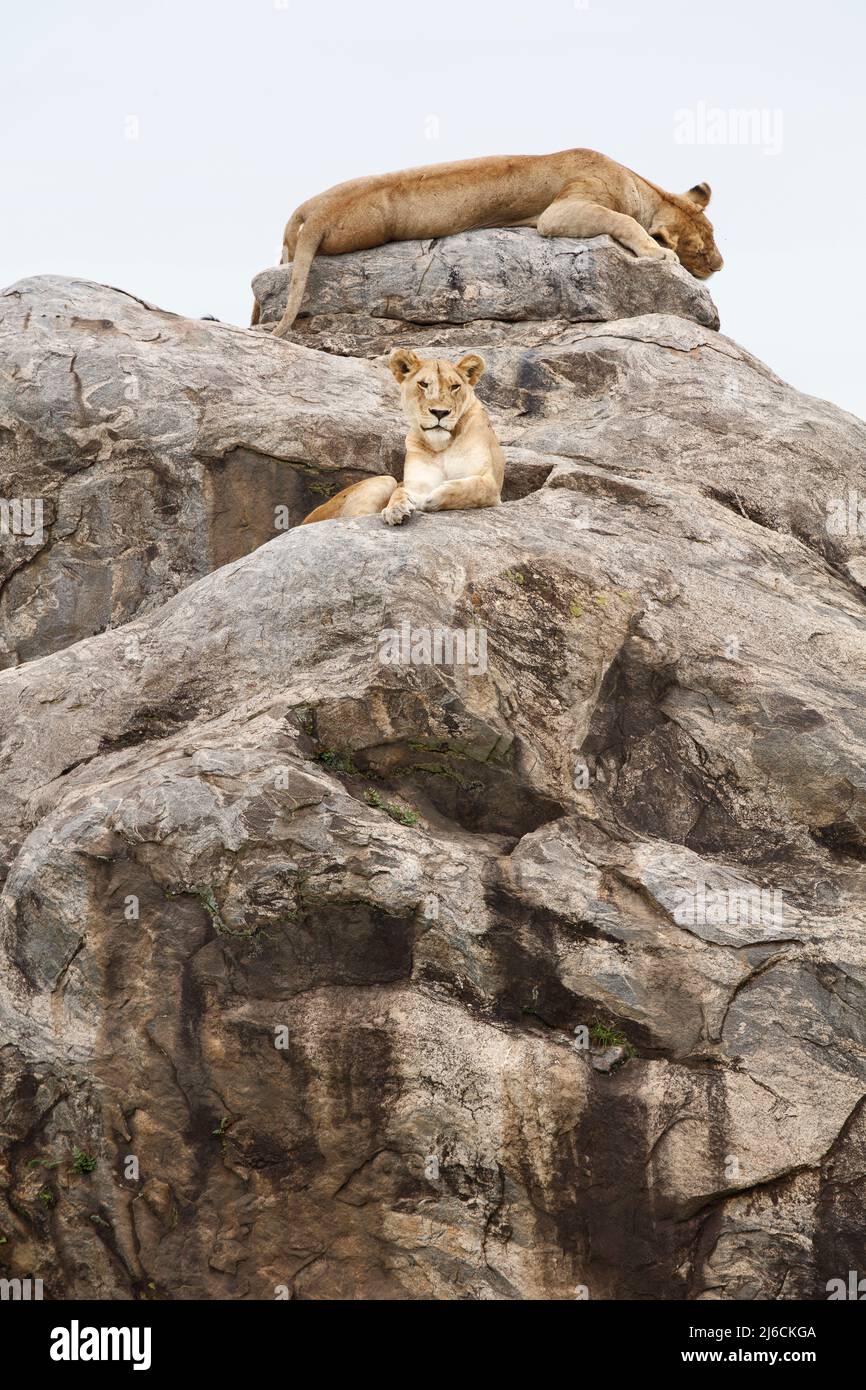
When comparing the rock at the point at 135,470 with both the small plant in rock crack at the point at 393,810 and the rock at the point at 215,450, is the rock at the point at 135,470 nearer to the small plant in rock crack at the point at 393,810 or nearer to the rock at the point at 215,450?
the rock at the point at 215,450

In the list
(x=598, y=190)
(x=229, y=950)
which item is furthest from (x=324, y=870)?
(x=598, y=190)

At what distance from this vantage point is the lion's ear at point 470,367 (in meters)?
11.9

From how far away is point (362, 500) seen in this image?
11.3m

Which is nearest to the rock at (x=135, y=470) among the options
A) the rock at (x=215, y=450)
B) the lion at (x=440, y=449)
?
the rock at (x=215, y=450)

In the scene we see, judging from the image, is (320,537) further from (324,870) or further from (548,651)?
(324,870)

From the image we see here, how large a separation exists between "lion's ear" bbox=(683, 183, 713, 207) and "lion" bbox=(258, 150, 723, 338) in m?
1.23

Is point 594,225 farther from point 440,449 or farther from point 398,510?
point 398,510

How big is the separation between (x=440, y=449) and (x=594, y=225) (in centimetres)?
555

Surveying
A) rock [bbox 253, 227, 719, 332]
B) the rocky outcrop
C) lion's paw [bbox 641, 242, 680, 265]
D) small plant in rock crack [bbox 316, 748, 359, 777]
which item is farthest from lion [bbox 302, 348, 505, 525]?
lion's paw [bbox 641, 242, 680, 265]

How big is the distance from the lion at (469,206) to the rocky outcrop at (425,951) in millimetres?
7214

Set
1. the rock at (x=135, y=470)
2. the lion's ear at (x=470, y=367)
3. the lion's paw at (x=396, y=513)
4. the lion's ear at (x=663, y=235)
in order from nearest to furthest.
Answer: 1. the lion's paw at (x=396, y=513)
2. the lion's ear at (x=470, y=367)
3. the rock at (x=135, y=470)
4. the lion's ear at (x=663, y=235)

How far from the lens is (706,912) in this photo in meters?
8.41

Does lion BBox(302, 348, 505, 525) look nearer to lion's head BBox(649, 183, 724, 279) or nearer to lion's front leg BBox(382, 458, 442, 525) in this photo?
lion's front leg BBox(382, 458, 442, 525)

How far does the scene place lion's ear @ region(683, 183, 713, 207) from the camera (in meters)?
17.2
